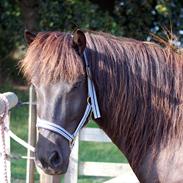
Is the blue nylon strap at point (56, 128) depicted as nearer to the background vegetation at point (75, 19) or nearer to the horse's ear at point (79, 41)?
the horse's ear at point (79, 41)

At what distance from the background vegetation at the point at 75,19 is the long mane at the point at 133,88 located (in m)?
9.41

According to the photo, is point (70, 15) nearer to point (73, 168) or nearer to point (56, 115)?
point (73, 168)

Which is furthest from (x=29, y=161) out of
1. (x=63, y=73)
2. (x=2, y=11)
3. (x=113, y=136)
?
(x=2, y=11)

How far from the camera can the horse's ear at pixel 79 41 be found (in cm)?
325

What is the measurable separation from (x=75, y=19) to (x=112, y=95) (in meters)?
10.4

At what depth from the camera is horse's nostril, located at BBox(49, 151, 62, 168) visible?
3.11 metres

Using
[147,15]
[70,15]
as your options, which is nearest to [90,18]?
[70,15]

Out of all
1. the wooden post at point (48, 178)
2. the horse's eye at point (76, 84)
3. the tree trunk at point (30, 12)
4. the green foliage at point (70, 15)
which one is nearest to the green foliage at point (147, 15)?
the green foliage at point (70, 15)

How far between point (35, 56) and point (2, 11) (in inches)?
458

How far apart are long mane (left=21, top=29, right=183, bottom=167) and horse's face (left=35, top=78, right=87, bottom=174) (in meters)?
0.20

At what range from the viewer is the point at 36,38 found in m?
3.36

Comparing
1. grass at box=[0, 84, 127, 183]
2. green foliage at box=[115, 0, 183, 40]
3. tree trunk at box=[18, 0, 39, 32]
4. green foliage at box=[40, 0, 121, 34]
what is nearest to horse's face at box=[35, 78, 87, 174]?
grass at box=[0, 84, 127, 183]

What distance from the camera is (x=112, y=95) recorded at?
11.0 ft

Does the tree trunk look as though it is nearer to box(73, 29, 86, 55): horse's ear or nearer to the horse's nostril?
box(73, 29, 86, 55): horse's ear
